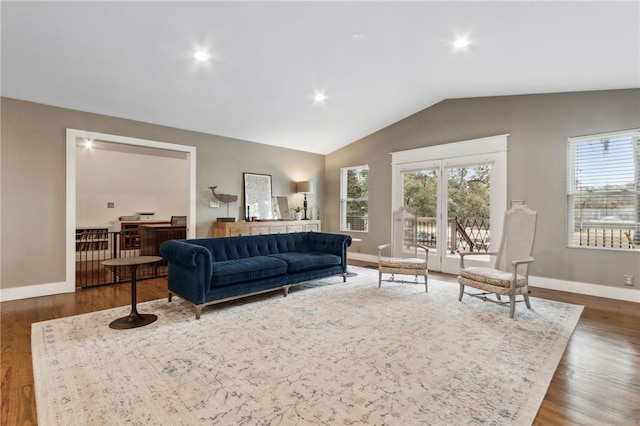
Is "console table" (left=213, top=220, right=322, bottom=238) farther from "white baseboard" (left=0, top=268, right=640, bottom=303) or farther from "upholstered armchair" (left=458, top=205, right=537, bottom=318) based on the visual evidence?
"upholstered armchair" (left=458, top=205, right=537, bottom=318)

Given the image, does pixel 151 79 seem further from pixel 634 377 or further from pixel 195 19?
pixel 634 377

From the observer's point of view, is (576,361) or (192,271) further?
(192,271)

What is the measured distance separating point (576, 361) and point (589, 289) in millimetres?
2519

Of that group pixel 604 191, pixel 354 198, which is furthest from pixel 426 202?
pixel 604 191

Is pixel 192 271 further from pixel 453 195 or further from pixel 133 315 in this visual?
pixel 453 195

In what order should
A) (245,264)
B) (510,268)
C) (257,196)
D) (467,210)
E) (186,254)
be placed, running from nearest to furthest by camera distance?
1. (186,254)
2. (245,264)
3. (510,268)
4. (467,210)
5. (257,196)

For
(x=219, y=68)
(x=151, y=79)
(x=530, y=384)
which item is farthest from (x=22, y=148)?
(x=530, y=384)

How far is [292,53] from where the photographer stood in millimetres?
3662

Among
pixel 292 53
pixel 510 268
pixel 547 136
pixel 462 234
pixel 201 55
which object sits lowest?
pixel 510 268

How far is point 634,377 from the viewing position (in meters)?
2.21

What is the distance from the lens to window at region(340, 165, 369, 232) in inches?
281

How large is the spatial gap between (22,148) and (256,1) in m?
3.69

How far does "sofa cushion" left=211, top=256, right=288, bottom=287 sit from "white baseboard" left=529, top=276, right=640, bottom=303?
3921 mm

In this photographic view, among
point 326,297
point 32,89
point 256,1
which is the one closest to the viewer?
point 256,1
